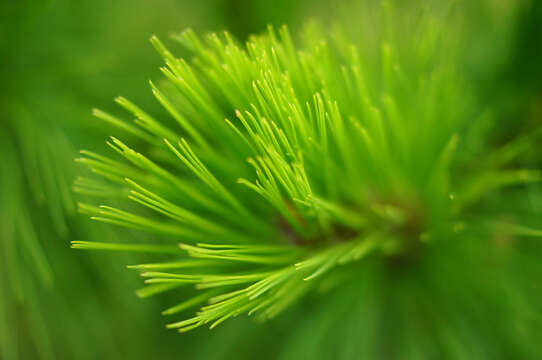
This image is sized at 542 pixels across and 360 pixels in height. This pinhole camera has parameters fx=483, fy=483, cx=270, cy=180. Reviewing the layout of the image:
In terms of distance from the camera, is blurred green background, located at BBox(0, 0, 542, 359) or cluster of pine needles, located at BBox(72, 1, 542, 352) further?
blurred green background, located at BBox(0, 0, 542, 359)

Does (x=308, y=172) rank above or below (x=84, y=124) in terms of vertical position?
below

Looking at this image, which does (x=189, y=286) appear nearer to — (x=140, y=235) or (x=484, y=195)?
(x=140, y=235)

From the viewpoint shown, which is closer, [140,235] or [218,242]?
[218,242]

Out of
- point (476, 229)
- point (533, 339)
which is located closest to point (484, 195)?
point (476, 229)

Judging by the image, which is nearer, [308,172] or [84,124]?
[308,172]
